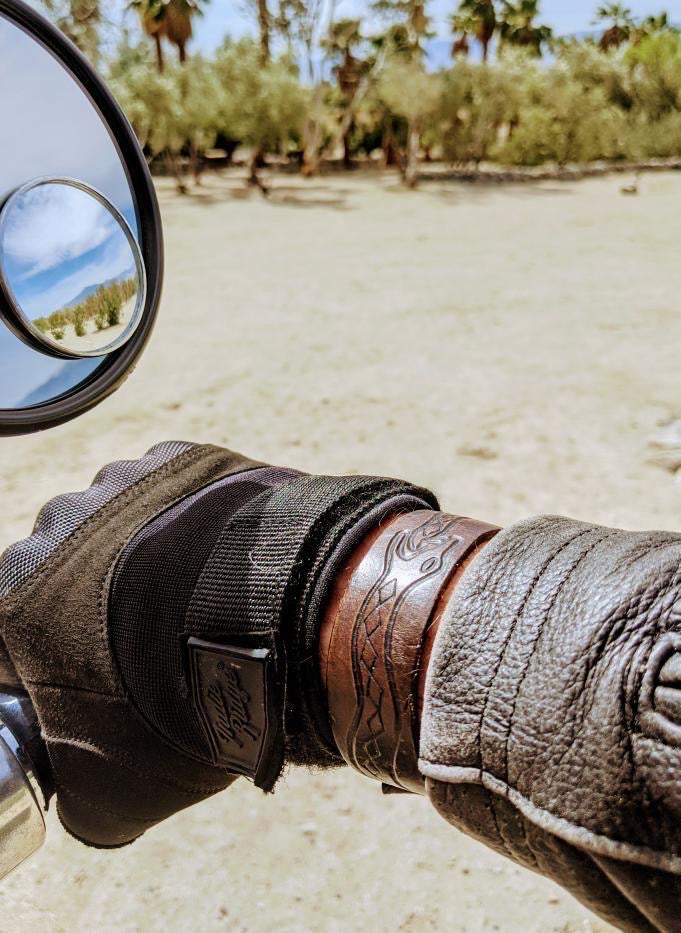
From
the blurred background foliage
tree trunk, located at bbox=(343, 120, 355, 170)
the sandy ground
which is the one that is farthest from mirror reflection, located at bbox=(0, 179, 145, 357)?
tree trunk, located at bbox=(343, 120, 355, 170)

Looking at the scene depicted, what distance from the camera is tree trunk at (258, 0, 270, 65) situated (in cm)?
1978

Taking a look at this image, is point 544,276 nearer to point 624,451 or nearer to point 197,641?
point 624,451

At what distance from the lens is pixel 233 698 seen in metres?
0.87

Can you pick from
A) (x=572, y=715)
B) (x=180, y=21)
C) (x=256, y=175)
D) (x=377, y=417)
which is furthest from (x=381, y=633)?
(x=180, y=21)

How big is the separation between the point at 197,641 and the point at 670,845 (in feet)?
1.71

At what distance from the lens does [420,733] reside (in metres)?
0.79

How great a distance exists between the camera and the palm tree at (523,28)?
30484mm

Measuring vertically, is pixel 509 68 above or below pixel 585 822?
above

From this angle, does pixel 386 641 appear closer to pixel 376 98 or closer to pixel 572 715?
pixel 572 715

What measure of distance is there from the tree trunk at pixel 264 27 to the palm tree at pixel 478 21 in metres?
12.7

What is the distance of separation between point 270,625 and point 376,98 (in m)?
Result: 23.7

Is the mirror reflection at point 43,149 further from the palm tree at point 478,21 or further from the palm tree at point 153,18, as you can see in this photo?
the palm tree at point 478,21

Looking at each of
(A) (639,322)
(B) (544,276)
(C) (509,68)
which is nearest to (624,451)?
(A) (639,322)

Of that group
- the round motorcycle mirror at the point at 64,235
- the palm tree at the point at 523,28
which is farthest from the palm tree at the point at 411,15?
the round motorcycle mirror at the point at 64,235
